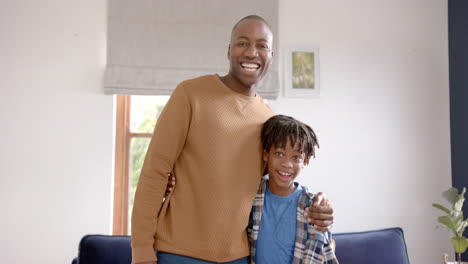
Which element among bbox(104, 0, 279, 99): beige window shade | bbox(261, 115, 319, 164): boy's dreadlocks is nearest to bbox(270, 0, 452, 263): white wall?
bbox(104, 0, 279, 99): beige window shade

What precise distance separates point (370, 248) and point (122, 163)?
1.80 meters

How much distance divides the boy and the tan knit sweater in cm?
11

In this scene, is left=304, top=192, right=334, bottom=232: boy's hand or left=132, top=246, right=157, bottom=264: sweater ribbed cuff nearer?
left=132, top=246, right=157, bottom=264: sweater ribbed cuff

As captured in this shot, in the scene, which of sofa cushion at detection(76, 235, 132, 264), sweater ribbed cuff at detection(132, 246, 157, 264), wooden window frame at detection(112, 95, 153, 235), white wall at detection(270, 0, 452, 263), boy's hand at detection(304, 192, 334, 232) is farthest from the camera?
white wall at detection(270, 0, 452, 263)

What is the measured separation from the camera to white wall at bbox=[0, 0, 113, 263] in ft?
9.33

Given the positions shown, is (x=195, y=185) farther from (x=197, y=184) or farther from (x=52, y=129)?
(x=52, y=129)

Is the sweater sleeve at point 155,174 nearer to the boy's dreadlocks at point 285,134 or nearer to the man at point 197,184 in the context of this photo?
the man at point 197,184

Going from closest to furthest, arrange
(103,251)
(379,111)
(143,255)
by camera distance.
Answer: (143,255)
(103,251)
(379,111)

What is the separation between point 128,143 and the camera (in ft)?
10.2

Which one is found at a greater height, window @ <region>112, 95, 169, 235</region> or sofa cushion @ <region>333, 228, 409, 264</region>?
window @ <region>112, 95, 169, 235</region>

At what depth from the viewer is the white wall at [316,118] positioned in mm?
2867

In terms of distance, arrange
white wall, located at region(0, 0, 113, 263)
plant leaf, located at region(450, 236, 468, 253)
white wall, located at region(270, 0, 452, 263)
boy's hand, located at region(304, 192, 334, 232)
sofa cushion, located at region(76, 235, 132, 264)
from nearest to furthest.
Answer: boy's hand, located at region(304, 192, 334, 232) → sofa cushion, located at region(76, 235, 132, 264) → plant leaf, located at region(450, 236, 468, 253) → white wall, located at region(0, 0, 113, 263) → white wall, located at region(270, 0, 452, 263)

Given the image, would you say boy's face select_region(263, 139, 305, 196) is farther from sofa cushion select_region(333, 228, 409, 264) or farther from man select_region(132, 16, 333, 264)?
sofa cushion select_region(333, 228, 409, 264)

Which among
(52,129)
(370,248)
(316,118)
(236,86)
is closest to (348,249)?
(370,248)
